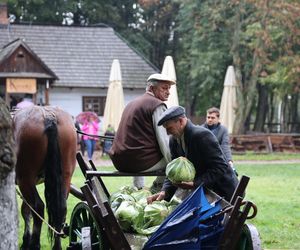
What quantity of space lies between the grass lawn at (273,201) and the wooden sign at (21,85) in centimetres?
1046

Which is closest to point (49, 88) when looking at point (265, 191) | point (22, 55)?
point (22, 55)

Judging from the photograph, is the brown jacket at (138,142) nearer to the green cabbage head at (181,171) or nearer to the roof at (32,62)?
the green cabbage head at (181,171)

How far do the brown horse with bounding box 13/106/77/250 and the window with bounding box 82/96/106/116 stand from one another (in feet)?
83.5

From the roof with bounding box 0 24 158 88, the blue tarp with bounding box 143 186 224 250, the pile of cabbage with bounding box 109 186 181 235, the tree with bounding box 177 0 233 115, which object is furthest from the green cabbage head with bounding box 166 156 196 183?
the roof with bounding box 0 24 158 88

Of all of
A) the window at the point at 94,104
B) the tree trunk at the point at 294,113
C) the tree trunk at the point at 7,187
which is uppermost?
the tree trunk at the point at 7,187

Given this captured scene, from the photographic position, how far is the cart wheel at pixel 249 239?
517 centimetres

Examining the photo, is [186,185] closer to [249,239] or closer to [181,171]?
[181,171]

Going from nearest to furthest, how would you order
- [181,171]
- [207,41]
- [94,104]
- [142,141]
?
[181,171] < [142,141] < [94,104] < [207,41]

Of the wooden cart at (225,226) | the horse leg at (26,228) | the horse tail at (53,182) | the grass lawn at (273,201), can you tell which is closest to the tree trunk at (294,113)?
the grass lawn at (273,201)

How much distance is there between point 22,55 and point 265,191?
18.0m

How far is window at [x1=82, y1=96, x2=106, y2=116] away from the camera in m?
33.2

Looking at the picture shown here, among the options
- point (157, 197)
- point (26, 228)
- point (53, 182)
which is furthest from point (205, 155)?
point (26, 228)

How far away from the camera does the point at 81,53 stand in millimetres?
34969

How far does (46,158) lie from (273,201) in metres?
6.44
